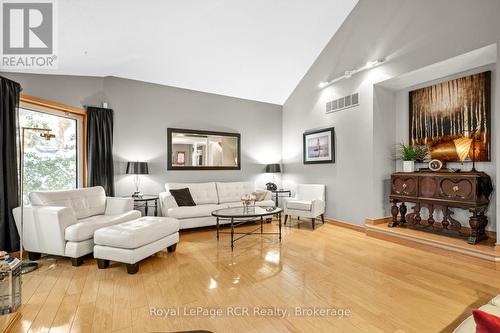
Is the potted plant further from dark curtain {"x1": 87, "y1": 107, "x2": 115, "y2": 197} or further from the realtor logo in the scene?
dark curtain {"x1": 87, "y1": 107, "x2": 115, "y2": 197}

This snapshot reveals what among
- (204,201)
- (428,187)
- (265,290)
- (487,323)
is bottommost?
(265,290)

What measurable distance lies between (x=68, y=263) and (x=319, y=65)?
5.63 m

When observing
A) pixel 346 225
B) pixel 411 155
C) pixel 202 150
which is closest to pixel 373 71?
pixel 411 155

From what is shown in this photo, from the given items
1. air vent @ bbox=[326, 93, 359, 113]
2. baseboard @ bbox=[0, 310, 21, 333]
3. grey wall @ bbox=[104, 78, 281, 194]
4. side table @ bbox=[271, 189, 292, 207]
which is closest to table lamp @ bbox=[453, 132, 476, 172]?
air vent @ bbox=[326, 93, 359, 113]

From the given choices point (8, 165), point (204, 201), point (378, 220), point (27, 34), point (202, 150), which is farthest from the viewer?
point (202, 150)

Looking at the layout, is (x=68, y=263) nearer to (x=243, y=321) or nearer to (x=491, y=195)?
(x=243, y=321)

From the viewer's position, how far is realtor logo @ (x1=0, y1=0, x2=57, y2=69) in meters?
2.49

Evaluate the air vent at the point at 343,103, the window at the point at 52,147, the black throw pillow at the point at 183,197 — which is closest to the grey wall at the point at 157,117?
the window at the point at 52,147

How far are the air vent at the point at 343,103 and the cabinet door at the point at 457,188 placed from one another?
198 centimetres

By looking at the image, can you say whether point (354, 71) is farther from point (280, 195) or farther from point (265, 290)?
point (265, 290)

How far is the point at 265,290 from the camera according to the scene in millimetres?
2293

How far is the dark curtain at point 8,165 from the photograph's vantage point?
3.03 meters

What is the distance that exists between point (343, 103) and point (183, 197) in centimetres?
364

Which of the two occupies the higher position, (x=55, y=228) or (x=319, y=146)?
(x=319, y=146)
